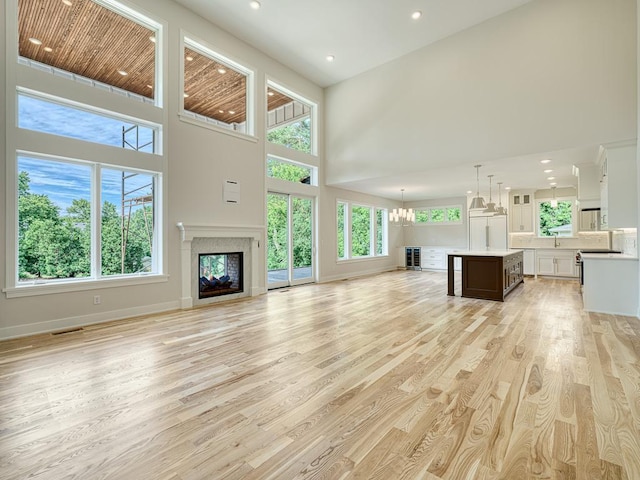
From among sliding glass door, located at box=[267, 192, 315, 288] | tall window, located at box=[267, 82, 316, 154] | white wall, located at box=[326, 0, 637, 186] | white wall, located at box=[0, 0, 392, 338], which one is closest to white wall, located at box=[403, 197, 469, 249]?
white wall, located at box=[326, 0, 637, 186]

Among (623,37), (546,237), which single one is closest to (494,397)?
(623,37)

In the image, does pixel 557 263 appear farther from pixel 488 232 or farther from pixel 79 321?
pixel 79 321

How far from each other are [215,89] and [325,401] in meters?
6.03

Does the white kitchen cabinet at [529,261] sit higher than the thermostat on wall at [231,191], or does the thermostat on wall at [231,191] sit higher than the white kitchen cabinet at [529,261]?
the thermostat on wall at [231,191]

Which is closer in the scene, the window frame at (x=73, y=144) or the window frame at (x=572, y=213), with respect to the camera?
the window frame at (x=73, y=144)

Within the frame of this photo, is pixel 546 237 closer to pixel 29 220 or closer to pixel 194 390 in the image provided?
pixel 194 390

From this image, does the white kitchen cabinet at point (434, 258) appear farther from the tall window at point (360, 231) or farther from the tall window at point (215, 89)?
the tall window at point (215, 89)

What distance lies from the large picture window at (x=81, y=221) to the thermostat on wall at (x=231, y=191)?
124 cm

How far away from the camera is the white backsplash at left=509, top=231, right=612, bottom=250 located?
8.29 m

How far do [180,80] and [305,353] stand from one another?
4962mm

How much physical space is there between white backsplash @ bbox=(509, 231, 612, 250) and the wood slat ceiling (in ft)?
30.3

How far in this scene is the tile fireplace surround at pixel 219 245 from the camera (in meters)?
5.31

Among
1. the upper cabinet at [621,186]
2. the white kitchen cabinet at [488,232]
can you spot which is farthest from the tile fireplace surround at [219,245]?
the white kitchen cabinet at [488,232]

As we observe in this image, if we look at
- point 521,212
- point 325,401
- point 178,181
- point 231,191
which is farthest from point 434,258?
point 325,401
